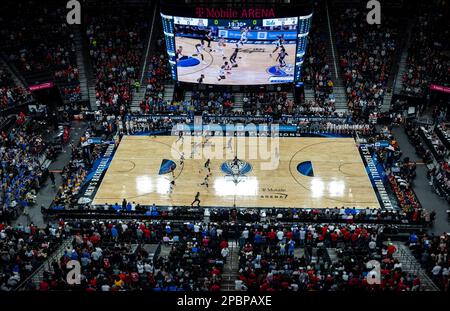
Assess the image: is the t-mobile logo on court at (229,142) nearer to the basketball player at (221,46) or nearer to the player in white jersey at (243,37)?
the basketball player at (221,46)

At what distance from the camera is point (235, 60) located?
39000mm

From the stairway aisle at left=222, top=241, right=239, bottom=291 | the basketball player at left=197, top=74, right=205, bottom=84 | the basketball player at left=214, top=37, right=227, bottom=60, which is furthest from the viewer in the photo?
the basketball player at left=197, top=74, right=205, bottom=84

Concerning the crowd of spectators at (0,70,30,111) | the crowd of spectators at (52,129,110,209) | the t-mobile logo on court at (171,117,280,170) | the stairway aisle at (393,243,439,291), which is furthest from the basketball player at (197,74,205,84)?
the stairway aisle at (393,243,439,291)

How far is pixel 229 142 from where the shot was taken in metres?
37.0

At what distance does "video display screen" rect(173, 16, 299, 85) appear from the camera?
37469 mm

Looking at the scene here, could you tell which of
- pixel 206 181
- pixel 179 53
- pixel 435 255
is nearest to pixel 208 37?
pixel 179 53

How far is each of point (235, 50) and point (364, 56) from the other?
12033mm

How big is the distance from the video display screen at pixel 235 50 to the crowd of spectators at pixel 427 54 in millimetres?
9900

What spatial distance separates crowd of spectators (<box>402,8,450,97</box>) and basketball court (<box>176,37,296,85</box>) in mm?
9907

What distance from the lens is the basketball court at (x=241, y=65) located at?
1516 inches

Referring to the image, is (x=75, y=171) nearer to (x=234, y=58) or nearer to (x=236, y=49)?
(x=234, y=58)

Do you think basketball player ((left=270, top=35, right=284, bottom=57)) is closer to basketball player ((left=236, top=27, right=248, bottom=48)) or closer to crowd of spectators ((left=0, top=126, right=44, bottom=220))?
basketball player ((left=236, top=27, right=248, bottom=48))

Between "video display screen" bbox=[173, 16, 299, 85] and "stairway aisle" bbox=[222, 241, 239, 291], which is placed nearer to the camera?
"stairway aisle" bbox=[222, 241, 239, 291]
